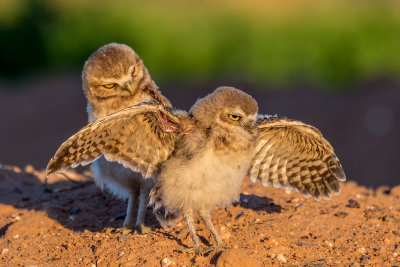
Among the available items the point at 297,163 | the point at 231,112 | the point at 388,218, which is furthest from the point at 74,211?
the point at 388,218

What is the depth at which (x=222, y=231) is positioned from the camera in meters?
6.53

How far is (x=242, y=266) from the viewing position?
5.59 meters

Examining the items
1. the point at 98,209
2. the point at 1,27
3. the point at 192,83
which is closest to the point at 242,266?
the point at 98,209

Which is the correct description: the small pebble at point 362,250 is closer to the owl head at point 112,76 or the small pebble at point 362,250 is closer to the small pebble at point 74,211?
the owl head at point 112,76

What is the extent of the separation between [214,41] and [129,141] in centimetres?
1705

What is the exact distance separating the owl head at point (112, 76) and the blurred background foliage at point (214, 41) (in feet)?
41.0

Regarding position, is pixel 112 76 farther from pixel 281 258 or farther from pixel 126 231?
pixel 281 258

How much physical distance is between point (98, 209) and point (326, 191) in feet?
7.90

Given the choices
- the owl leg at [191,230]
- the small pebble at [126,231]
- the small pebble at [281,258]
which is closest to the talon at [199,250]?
the owl leg at [191,230]

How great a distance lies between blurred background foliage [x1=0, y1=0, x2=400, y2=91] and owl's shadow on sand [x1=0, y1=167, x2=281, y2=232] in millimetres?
11561

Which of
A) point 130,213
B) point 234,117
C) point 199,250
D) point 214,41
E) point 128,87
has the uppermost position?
point 234,117

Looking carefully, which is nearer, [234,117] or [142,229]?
[234,117]

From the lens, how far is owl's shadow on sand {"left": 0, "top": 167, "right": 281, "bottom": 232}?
7.32 metres

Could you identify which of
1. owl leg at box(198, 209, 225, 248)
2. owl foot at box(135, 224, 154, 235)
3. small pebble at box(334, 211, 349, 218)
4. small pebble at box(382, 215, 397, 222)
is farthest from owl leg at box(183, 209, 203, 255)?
small pebble at box(382, 215, 397, 222)
